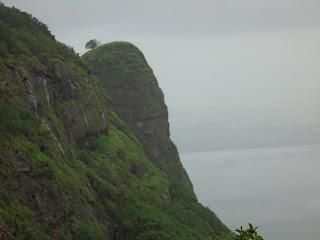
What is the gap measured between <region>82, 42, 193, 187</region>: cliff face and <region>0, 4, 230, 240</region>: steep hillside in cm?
1783

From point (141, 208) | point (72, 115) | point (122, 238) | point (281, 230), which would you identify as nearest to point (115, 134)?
point (72, 115)

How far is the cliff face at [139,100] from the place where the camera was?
71562 mm

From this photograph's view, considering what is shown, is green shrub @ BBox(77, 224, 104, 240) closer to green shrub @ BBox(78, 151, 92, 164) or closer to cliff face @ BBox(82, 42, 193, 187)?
green shrub @ BBox(78, 151, 92, 164)

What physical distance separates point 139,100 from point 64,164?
42.8 meters

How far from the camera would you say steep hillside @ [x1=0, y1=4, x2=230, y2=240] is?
24984mm

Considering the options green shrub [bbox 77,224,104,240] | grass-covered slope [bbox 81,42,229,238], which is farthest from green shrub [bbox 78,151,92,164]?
grass-covered slope [bbox 81,42,229,238]

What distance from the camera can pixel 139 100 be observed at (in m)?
73.4

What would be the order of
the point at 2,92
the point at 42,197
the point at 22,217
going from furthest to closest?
1. the point at 2,92
2. the point at 42,197
3. the point at 22,217

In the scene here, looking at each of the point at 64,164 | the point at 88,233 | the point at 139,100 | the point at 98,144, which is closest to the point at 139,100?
the point at 139,100

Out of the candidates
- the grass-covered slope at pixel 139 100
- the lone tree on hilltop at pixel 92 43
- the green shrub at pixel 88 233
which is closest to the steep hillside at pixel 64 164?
the green shrub at pixel 88 233

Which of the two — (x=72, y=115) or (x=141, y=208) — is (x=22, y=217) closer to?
(x=141, y=208)

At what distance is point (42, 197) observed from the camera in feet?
85.2

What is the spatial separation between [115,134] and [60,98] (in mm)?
13957

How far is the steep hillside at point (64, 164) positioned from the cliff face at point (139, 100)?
1783cm
